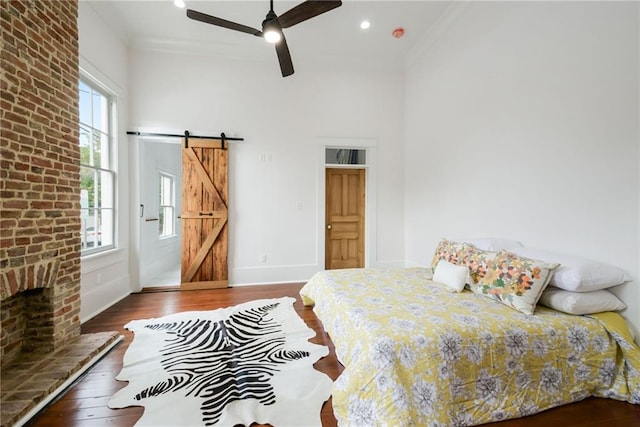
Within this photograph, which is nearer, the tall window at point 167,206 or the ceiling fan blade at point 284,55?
the ceiling fan blade at point 284,55

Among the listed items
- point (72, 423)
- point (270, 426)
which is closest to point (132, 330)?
point (72, 423)

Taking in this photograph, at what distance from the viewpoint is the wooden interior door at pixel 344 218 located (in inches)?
177

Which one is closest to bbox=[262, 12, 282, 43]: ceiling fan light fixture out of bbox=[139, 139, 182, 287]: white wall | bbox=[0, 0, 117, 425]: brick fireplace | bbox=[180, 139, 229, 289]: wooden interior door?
bbox=[0, 0, 117, 425]: brick fireplace

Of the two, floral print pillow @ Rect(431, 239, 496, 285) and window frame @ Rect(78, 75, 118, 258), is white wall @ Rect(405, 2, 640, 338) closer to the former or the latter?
floral print pillow @ Rect(431, 239, 496, 285)

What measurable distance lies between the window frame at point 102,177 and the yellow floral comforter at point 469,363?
3160 mm

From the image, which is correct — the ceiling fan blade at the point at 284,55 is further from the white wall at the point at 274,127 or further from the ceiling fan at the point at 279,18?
the white wall at the point at 274,127

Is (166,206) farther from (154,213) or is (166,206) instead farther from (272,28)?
(272,28)

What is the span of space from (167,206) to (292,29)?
4.11m

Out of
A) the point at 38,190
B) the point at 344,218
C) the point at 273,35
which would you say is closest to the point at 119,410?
the point at 38,190

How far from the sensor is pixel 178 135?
3801mm

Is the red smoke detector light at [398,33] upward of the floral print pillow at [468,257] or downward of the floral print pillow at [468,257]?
upward

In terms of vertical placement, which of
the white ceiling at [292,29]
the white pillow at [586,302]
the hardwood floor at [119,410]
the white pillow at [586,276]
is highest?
the white ceiling at [292,29]

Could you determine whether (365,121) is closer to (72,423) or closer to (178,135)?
(178,135)

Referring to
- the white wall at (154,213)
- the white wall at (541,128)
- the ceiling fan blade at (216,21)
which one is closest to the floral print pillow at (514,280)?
the white wall at (541,128)
